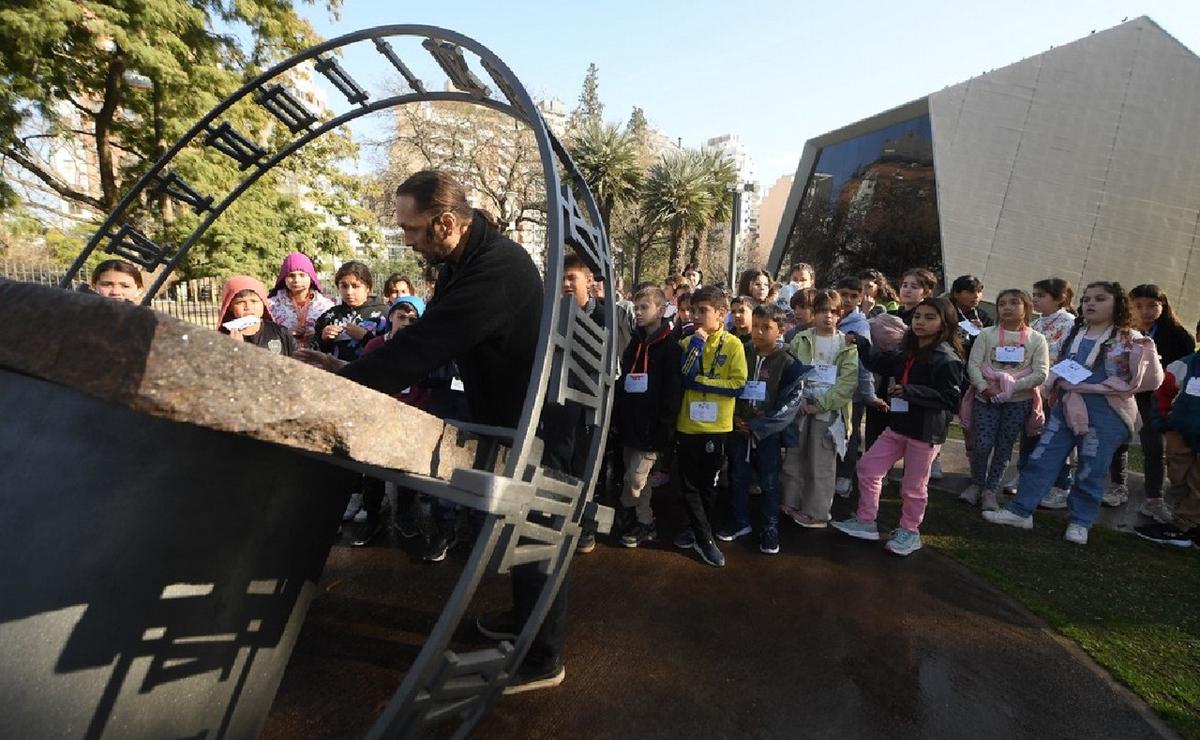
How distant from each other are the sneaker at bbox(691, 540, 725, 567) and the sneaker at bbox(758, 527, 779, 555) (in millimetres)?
355

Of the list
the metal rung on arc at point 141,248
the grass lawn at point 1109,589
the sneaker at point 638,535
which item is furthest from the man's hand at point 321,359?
the grass lawn at point 1109,589

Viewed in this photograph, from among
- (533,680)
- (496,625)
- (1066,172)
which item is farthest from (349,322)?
(1066,172)

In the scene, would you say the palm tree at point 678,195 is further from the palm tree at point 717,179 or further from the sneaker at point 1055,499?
the sneaker at point 1055,499

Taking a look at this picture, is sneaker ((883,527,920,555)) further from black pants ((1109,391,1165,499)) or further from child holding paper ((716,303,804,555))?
black pants ((1109,391,1165,499))

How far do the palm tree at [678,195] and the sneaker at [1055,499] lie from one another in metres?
16.9

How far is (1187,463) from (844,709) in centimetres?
439

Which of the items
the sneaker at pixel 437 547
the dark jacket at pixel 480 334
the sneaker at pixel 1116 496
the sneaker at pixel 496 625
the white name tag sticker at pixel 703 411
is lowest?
the sneaker at pixel 437 547

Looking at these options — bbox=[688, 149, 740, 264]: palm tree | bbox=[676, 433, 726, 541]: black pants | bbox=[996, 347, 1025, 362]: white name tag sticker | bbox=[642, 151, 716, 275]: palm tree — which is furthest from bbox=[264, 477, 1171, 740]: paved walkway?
bbox=[688, 149, 740, 264]: palm tree

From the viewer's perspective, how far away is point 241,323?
3203 mm

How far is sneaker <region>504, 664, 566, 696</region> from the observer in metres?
2.53

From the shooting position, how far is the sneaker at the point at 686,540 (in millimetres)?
4150

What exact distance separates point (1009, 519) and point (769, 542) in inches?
88.9

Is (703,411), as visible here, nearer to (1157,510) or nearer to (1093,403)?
(1093,403)

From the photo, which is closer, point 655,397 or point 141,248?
point 141,248
